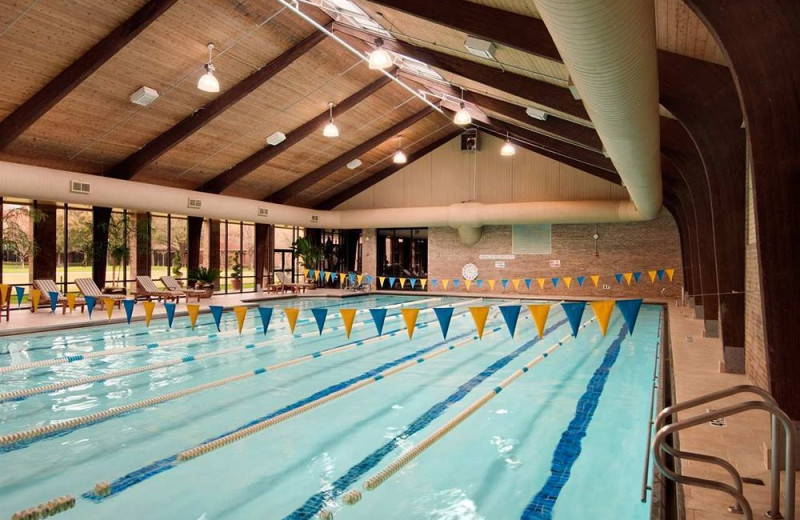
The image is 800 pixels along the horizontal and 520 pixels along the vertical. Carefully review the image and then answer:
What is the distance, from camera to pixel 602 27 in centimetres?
218

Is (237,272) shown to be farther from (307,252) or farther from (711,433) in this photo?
(711,433)

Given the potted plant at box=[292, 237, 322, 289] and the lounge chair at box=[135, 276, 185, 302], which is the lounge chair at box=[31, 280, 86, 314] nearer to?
the lounge chair at box=[135, 276, 185, 302]

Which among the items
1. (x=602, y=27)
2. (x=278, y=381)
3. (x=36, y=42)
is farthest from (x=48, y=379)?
(x=602, y=27)

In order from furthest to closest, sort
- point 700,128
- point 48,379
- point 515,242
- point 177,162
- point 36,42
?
1. point 515,242
2. point 177,162
3. point 36,42
4. point 48,379
5. point 700,128

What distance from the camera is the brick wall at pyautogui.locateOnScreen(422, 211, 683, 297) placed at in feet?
58.6

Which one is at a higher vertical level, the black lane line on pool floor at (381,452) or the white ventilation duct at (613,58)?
the white ventilation duct at (613,58)

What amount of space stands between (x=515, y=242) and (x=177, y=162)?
12.1m

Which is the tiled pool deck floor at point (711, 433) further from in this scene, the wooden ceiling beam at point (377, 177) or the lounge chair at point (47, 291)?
the wooden ceiling beam at point (377, 177)

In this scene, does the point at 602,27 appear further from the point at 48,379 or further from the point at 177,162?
the point at 177,162

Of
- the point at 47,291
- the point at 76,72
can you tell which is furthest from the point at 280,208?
the point at 76,72

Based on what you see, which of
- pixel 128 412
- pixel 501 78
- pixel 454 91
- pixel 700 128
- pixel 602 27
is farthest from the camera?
pixel 454 91

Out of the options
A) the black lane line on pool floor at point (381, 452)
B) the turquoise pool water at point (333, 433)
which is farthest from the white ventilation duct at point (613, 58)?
the black lane line on pool floor at point (381, 452)

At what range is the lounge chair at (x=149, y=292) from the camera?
14367 mm

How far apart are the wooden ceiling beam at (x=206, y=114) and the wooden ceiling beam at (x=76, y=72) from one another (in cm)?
298
